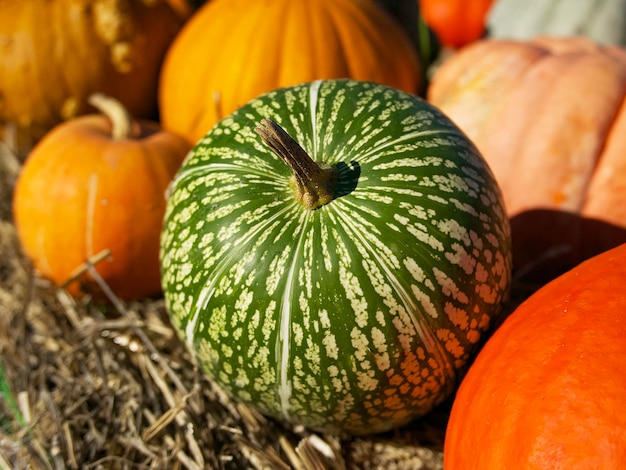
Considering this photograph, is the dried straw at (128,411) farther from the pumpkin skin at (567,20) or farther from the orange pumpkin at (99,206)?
the pumpkin skin at (567,20)

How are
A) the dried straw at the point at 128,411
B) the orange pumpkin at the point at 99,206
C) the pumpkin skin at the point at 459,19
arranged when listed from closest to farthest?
the dried straw at the point at 128,411
the orange pumpkin at the point at 99,206
the pumpkin skin at the point at 459,19

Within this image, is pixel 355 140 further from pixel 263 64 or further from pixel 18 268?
pixel 18 268

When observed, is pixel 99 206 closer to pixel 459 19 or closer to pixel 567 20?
pixel 567 20

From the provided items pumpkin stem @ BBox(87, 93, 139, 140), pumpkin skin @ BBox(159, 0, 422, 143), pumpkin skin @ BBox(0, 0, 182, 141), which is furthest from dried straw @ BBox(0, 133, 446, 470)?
pumpkin skin @ BBox(0, 0, 182, 141)

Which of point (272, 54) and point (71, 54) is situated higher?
point (71, 54)

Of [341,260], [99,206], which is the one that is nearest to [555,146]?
[341,260]

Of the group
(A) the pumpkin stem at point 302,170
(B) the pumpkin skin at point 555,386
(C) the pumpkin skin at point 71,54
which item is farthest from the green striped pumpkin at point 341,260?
(C) the pumpkin skin at point 71,54
